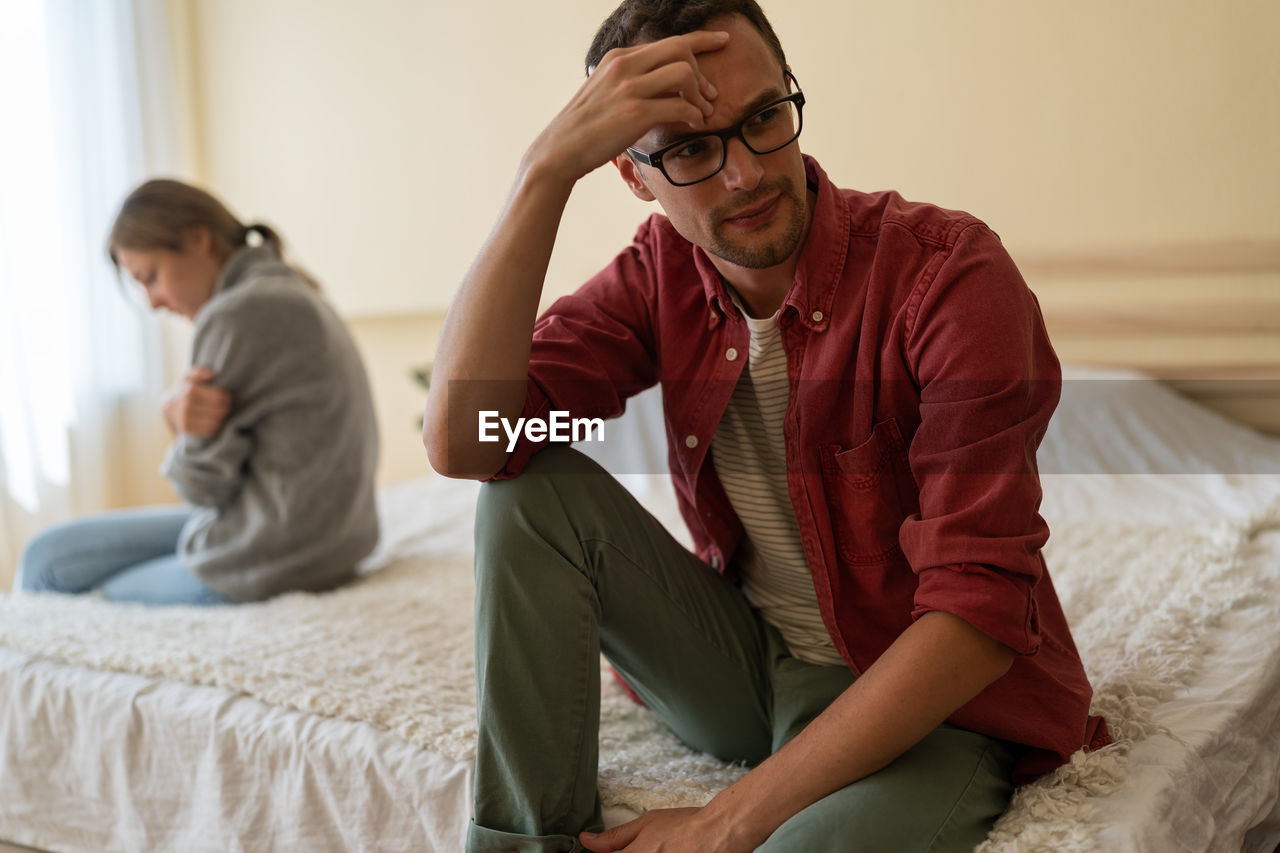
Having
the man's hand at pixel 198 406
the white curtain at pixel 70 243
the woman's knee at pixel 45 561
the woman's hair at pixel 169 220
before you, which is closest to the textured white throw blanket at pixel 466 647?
the woman's knee at pixel 45 561

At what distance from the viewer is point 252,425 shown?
1753 millimetres

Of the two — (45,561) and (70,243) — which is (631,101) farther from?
(70,243)

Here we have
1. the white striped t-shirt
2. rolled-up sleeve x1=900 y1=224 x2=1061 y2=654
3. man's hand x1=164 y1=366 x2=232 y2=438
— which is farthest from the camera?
man's hand x1=164 y1=366 x2=232 y2=438

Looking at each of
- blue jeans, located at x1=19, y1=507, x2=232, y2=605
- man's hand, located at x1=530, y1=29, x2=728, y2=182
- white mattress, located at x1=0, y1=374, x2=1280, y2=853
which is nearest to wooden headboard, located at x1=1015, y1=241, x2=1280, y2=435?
white mattress, located at x1=0, y1=374, x2=1280, y2=853

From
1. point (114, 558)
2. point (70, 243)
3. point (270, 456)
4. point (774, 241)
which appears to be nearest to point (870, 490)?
point (774, 241)

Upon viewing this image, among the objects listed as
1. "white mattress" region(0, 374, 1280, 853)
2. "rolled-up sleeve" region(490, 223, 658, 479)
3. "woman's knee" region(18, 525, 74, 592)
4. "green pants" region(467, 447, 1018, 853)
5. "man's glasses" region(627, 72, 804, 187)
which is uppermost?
"man's glasses" region(627, 72, 804, 187)

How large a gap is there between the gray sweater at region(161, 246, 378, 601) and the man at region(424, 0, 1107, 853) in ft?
2.61

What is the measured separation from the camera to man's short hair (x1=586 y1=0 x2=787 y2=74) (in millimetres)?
946

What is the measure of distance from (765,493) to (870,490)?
5.6 inches

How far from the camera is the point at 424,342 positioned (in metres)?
3.11

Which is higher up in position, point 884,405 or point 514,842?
point 884,405

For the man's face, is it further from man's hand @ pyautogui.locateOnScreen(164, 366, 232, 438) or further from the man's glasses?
man's hand @ pyautogui.locateOnScreen(164, 366, 232, 438)

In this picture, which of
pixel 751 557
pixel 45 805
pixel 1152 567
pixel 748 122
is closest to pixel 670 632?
pixel 751 557

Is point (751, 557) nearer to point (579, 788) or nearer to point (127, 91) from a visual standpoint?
point (579, 788)
